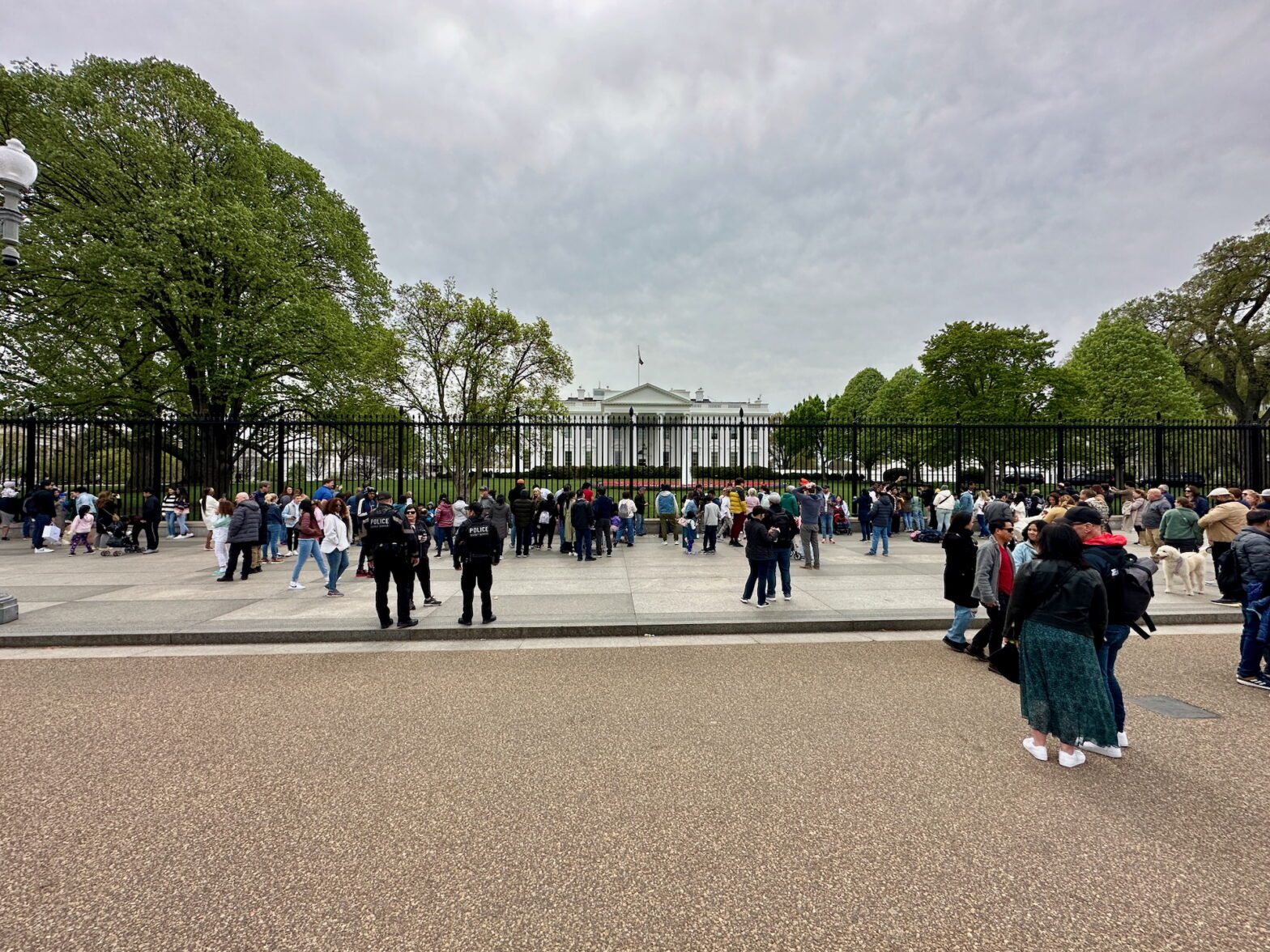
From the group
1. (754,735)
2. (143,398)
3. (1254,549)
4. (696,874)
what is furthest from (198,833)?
(143,398)

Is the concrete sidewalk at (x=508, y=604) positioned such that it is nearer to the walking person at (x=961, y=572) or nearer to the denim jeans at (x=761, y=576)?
the denim jeans at (x=761, y=576)

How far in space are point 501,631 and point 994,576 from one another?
5.67m

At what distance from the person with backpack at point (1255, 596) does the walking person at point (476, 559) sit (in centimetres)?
780

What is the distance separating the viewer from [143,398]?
60.3 feet

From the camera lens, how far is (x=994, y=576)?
5.76m

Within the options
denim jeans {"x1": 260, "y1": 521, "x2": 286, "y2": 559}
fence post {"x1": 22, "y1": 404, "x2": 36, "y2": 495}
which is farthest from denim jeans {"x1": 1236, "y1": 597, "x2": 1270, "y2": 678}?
fence post {"x1": 22, "y1": 404, "x2": 36, "y2": 495}

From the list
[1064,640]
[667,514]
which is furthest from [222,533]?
[1064,640]

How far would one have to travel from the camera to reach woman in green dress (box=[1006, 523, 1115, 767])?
11.5ft

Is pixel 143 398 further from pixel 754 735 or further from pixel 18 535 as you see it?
pixel 754 735

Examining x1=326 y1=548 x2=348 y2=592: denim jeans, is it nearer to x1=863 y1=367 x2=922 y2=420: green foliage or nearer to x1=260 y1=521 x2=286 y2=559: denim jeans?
x1=260 y1=521 x2=286 y2=559: denim jeans

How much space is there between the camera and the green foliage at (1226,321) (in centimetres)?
3188

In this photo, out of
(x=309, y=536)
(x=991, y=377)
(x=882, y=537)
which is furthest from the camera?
(x=991, y=377)

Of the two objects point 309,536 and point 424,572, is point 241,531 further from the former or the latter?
point 424,572

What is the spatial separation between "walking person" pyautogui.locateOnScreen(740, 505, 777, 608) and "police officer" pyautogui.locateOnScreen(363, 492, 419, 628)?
4626 mm
